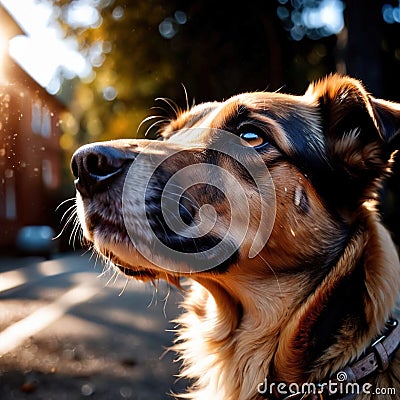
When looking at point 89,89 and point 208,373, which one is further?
point 89,89

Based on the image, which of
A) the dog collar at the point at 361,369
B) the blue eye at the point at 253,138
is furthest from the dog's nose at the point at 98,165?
the dog collar at the point at 361,369

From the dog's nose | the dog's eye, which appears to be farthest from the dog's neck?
the dog's nose

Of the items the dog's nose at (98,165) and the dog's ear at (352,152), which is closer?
the dog's nose at (98,165)

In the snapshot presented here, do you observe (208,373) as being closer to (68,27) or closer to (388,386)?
(388,386)

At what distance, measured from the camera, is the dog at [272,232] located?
2.14 metres

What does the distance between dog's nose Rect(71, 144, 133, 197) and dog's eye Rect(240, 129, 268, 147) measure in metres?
0.74

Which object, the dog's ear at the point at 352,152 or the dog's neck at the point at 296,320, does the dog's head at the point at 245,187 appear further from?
the dog's neck at the point at 296,320

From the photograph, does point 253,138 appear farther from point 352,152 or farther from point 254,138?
point 352,152

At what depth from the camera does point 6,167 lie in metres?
2.88

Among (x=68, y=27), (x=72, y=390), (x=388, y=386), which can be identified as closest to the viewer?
(x=388, y=386)

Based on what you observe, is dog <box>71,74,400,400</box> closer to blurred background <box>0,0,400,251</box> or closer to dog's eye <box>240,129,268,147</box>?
dog's eye <box>240,129,268,147</box>

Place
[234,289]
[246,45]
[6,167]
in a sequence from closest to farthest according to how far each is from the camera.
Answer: [234,289], [6,167], [246,45]

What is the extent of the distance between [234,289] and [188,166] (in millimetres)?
738

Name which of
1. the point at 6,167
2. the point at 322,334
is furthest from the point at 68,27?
the point at 322,334
